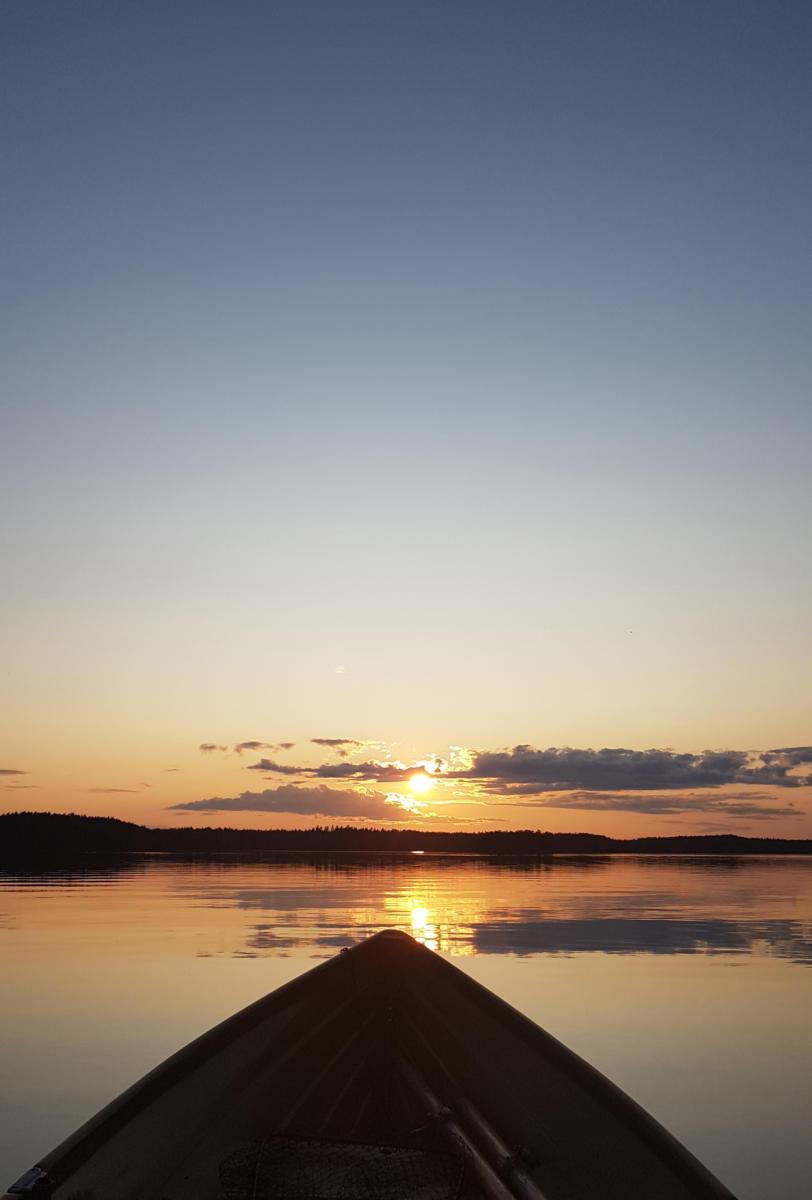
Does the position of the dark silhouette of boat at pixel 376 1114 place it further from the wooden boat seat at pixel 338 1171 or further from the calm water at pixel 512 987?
the calm water at pixel 512 987

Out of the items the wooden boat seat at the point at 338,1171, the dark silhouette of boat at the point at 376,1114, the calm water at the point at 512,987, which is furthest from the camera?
the calm water at the point at 512,987

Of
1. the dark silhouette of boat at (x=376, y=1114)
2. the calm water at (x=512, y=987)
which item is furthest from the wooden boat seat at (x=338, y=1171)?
the calm water at (x=512, y=987)

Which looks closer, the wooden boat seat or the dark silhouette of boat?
the wooden boat seat

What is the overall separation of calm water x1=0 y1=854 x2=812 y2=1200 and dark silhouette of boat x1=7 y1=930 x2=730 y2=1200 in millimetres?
1817

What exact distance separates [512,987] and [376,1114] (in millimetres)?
9192

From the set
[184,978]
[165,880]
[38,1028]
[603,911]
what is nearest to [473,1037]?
[38,1028]

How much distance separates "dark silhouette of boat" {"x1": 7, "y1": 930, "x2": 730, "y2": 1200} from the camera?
6453 mm

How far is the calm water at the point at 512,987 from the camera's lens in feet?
32.6

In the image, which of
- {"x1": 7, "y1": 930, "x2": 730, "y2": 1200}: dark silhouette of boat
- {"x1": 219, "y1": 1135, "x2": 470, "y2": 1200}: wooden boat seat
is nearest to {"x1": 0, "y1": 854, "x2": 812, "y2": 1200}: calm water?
{"x1": 7, "y1": 930, "x2": 730, "y2": 1200}: dark silhouette of boat

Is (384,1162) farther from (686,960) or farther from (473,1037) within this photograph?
(686,960)

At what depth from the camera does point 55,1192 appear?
6.32m

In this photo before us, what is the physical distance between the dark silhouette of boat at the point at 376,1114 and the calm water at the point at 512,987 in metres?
1.82

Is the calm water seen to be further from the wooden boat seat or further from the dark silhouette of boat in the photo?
the wooden boat seat

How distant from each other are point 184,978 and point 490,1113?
10.4 meters
